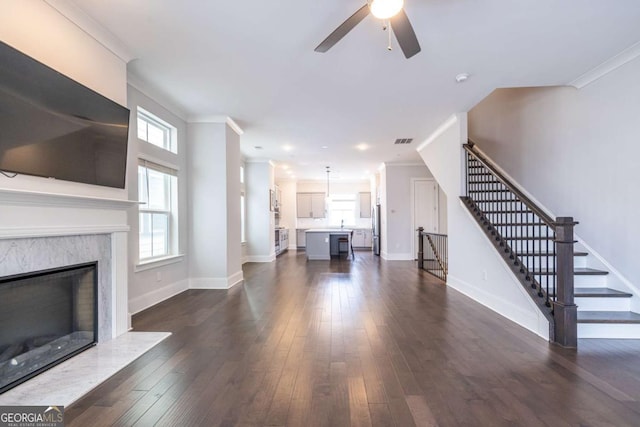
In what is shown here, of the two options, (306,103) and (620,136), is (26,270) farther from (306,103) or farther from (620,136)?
(620,136)

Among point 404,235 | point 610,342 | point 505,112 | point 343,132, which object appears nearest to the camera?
point 610,342

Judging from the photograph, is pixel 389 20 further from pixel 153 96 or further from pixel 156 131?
pixel 156 131

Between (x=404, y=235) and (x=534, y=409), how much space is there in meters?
6.82

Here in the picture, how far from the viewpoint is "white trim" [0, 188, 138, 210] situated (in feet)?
6.35

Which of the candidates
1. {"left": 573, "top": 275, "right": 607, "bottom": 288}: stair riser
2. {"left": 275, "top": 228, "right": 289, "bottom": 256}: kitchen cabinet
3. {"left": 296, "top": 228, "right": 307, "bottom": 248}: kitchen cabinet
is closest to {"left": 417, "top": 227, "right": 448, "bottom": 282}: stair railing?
{"left": 573, "top": 275, "right": 607, "bottom": 288}: stair riser

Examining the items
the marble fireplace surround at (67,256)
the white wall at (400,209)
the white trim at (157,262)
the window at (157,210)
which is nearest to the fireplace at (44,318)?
the marble fireplace surround at (67,256)

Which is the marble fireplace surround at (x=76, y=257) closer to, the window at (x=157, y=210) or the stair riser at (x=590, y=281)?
the window at (x=157, y=210)

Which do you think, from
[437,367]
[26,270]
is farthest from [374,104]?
[26,270]

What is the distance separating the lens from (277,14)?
2.44 metres

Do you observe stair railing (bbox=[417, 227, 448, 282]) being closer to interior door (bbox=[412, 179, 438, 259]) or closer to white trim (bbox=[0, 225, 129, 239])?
interior door (bbox=[412, 179, 438, 259])

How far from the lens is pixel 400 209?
8.48m

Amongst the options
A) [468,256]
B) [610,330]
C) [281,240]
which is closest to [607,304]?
[610,330]

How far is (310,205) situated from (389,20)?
31.8ft

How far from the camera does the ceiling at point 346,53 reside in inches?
94.7
